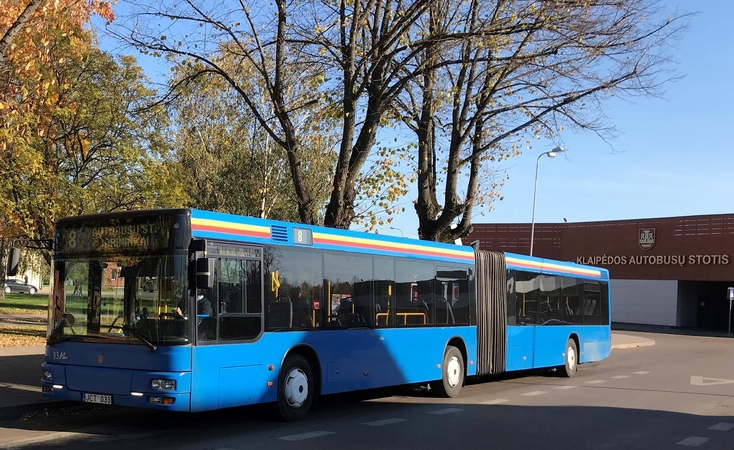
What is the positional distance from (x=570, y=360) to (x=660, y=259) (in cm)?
3658

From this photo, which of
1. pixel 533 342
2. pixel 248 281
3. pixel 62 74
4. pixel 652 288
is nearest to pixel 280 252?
pixel 248 281

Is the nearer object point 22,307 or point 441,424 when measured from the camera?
point 441,424

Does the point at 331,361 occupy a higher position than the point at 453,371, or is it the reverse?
the point at 331,361

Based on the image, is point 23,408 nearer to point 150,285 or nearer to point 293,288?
point 150,285

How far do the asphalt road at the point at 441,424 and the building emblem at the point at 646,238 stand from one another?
127 feet

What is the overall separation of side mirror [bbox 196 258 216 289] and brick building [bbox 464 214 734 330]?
4732 cm

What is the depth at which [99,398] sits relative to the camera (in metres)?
9.19

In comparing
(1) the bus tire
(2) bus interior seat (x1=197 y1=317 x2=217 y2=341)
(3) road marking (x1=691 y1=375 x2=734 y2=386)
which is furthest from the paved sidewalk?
(3) road marking (x1=691 y1=375 x2=734 y2=386)

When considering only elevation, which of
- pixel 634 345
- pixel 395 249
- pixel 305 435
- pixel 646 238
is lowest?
pixel 634 345

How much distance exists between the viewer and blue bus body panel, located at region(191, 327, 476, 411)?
9312 millimetres

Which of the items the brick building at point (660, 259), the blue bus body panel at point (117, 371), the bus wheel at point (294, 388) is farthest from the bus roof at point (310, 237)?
the brick building at point (660, 259)

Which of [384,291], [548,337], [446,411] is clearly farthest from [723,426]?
[548,337]

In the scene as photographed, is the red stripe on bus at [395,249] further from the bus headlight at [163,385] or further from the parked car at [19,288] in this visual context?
the parked car at [19,288]

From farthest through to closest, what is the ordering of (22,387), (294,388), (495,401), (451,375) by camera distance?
(451,375) → (495,401) → (22,387) → (294,388)
